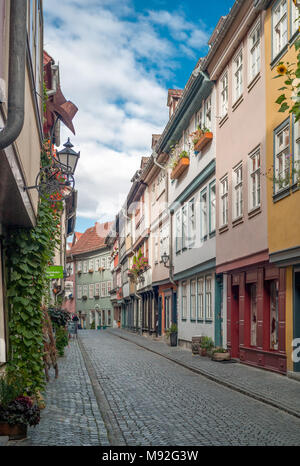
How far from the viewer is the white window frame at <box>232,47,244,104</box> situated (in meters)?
17.9

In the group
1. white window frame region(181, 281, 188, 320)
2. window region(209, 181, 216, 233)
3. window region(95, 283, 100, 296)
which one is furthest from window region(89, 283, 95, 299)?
window region(209, 181, 216, 233)

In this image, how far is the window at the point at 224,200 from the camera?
19.1m

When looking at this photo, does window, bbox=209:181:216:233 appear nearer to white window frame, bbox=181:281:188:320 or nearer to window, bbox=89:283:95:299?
white window frame, bbox=181:281:188:320


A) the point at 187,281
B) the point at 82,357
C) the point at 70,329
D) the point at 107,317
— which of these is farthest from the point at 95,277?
the point at 82,357

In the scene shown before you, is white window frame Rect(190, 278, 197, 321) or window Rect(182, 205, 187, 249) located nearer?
white window frame Rect(190, 278, 197, 321)

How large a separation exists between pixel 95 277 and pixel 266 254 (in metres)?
62.1

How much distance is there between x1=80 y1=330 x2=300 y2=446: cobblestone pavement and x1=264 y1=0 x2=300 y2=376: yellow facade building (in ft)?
7.81

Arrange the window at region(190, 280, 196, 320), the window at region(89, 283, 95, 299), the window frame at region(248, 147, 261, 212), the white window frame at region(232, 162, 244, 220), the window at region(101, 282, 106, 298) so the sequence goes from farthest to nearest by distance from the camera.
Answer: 1. the window at region(89, 283, 95, 299)
2. the window at region(101, 282, 106, 298)
3. the window at region(190, 280, 196, 320)
4. the white window frame at region(232, 162, 244, 220)
5. the window frame at region(248, 147, 261, 212)

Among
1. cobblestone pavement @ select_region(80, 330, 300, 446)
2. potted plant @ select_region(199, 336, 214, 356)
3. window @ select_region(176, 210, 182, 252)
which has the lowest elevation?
potted plant @ select_region(199, 336, 214, 356)

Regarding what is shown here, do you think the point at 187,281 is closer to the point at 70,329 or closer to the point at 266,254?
the point at 266,254

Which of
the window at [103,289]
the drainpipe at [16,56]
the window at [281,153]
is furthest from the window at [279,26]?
the window at [103,289]

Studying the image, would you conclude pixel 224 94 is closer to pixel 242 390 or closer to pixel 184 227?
pixel 184 227

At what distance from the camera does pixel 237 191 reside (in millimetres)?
18031
